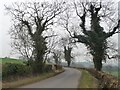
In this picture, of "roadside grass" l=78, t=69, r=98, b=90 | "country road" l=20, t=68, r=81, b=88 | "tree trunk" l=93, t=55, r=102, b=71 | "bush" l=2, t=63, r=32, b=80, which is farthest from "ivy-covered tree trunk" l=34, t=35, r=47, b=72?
"tree trunk" l=93, t=55, r=102, b=71

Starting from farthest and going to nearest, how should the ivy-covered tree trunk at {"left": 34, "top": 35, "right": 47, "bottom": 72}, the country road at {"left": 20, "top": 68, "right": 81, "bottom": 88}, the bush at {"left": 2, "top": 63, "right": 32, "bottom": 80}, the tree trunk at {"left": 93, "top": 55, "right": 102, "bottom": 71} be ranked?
the tree trunk at {"left": 93, "top": 55, "right": 102, "bottom": 71} < the ivy-covered tree trunk at {"left": 34, "top": 35, "right": 47, "bottom": 72} < the bush at {"left": 2, "top": 63, "right": 32, "bottom": 80} < the country road at {"left": 20, "top": 68, "right": 81, "bottom": 88}

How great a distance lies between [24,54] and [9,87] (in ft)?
57.1

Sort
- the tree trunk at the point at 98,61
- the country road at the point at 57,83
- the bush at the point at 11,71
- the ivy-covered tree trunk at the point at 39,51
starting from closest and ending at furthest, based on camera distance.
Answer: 1. the country road at the point at 57,83
2. the bush at the point at 11,71
3. the ivy-covered tree trunk at the point at 39,51
4. the tree trunk at the point at 98,61

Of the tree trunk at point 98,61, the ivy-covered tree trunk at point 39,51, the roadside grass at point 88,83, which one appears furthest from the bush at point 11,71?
the tree trunk at point 98,61

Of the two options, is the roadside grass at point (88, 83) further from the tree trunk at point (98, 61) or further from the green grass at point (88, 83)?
the tree trunk at point (98, 61)

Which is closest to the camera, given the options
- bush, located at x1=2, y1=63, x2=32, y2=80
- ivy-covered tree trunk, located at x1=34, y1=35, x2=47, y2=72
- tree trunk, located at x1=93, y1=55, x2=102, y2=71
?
bush, located at x1=2, y1=63, x2=32, y2=80

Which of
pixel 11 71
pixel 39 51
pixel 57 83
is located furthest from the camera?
pixel 39 51

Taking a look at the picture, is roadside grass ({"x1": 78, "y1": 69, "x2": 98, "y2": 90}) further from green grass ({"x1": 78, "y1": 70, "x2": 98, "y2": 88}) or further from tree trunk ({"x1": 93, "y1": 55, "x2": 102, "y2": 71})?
tree trunk ({"x1": 93, "y1": 55, "x2": 102, "y2": 71})

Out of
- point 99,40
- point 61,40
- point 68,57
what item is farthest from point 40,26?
point 68,57

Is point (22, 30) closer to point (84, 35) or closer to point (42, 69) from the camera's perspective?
point (42, 69)

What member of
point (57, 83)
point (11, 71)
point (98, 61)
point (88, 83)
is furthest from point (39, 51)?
point (88, 83)

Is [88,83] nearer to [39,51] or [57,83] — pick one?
[57,83]

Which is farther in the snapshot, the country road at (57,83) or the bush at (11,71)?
the bush at (11,71)

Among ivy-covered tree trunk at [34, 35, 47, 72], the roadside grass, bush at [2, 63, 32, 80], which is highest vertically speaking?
ivy-covered tree trunk at [34, 35, 47, 72]
